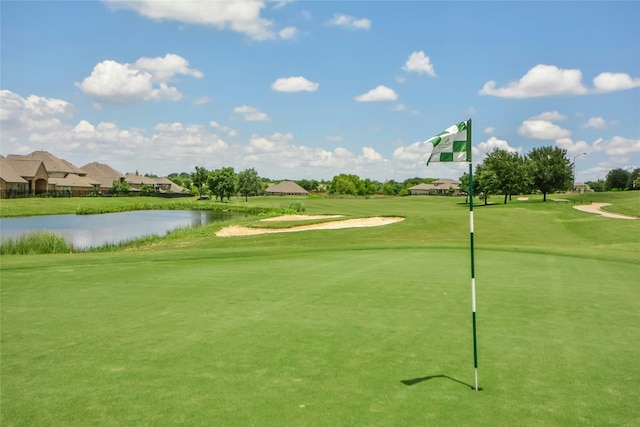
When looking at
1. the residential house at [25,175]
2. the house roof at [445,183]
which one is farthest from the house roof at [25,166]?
the house roof at [445,183]

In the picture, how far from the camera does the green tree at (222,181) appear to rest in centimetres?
10606

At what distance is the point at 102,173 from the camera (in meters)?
142

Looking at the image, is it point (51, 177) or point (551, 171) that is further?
point (51, 177)

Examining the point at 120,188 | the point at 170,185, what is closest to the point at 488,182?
the point at 120,188

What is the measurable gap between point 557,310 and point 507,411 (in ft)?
17.7

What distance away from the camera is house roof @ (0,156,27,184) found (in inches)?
3592

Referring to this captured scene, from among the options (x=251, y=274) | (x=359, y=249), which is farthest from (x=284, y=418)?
(x=359, y=249)

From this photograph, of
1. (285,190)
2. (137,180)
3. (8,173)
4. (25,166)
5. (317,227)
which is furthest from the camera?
(285,190)

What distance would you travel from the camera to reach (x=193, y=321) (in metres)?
9.37

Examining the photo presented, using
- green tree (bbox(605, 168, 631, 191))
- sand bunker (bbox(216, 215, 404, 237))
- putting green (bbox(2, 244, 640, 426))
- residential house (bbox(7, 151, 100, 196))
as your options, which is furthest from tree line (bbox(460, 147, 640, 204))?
residential house (bbox(7, 151, 100, 196))

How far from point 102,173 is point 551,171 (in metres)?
117

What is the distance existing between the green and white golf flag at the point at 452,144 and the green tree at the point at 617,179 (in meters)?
147

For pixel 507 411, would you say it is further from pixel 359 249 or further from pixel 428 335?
pixel 359 249

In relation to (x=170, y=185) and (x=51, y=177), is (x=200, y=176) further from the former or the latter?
(x=170, y=185)
